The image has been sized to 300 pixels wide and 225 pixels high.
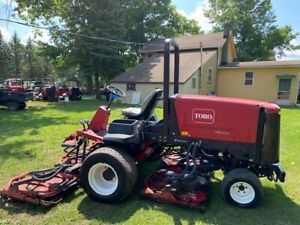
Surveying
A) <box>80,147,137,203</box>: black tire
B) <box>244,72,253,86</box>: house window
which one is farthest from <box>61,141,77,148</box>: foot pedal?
<box>244,72,253,86</box>: house window

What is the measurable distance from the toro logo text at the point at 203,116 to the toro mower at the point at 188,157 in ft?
A: 0.04

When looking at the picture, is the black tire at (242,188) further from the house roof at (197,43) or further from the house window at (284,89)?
the house roof at (197,43)

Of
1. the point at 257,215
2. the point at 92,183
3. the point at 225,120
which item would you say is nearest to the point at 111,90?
the point at 92,183

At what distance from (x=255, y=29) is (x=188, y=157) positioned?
34.7 metres

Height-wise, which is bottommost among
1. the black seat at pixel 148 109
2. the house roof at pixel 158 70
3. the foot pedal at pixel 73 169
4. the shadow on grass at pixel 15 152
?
the shadow on grass at pixel 15 152

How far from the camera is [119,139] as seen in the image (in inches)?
154

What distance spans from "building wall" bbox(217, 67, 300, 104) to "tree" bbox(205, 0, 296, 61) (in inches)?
472

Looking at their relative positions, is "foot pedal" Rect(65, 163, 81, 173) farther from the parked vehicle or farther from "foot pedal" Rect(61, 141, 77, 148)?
the parked vehicle

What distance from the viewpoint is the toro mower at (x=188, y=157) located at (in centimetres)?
358

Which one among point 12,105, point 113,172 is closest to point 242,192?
point 113,172

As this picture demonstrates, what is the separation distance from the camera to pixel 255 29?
A: 3416 centimetres

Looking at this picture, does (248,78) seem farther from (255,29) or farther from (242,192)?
(242,192)

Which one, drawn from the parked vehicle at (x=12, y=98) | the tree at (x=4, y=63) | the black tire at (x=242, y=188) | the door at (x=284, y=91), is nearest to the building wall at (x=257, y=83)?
the door at (x=284, y=91)

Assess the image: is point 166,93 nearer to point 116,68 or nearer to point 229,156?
point 229,156
